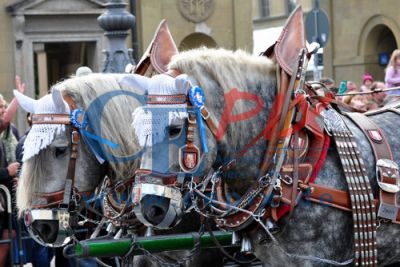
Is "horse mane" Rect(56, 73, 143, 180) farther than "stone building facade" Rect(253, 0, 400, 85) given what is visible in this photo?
No

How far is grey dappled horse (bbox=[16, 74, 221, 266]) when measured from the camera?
609cm

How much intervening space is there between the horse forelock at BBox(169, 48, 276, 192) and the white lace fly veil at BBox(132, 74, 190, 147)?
6.6 inches

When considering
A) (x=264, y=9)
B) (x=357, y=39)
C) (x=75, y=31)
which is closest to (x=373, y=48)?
(x=357, y=39)

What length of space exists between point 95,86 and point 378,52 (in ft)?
68.1

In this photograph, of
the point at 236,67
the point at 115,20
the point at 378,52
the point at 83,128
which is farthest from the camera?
the point at 378,52

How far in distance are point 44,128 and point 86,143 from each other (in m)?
0.32

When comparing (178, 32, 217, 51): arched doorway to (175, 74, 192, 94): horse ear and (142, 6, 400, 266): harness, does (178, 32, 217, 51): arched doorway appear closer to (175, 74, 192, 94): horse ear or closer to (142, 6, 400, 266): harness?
(142, 6, 400, 266): harness

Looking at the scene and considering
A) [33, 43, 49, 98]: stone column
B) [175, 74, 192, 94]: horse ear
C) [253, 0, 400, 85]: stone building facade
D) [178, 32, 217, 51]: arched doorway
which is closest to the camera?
[175, 74, 192, 94]: horse ear

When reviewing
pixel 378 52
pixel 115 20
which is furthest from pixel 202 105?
pixel 378 52

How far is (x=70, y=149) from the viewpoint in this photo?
623cm

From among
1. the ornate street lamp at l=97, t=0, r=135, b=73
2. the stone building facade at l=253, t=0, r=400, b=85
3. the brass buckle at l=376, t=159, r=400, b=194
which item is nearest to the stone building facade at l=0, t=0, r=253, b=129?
the stone building facade at l=253, t=0, r=400, b=85

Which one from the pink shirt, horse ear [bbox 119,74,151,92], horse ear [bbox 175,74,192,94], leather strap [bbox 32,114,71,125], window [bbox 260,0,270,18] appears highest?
window [bbox 260,0,270,18]

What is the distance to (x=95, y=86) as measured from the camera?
6.60 meters

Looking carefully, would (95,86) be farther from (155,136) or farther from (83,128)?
(155,136)
